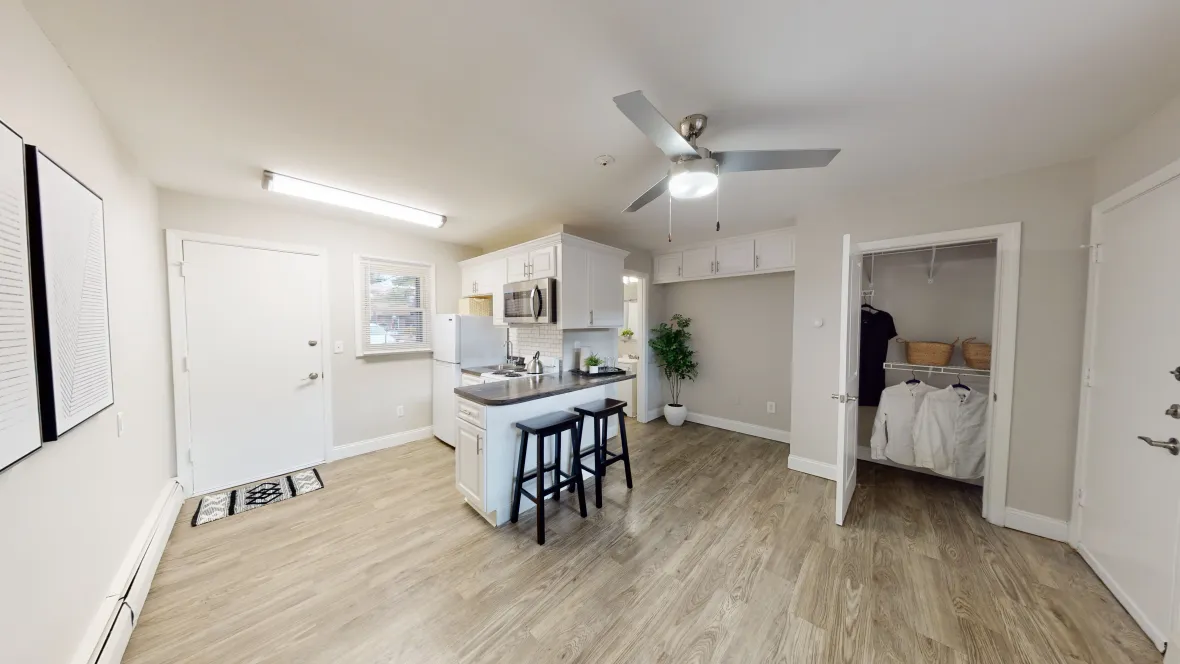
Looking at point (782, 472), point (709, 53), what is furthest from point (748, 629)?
point (709, 53)

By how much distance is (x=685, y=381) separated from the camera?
16.5 ft

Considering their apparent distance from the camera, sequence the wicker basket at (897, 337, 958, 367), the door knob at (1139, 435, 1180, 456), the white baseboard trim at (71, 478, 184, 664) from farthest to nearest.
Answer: the wicker basket at (897, 337, 958, 367) < the door knob at (1139, 435, 1180, 456) < the white baseboard trim at (71, 478, 184, 664)

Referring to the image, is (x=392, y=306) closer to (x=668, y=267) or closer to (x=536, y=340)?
(x=536, y=340)

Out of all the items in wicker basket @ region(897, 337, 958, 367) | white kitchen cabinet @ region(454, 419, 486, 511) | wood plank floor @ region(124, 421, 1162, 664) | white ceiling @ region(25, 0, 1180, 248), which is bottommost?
wood plank floor @ region(124, 421, 1162, 664)

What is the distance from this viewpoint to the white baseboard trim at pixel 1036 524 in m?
2.29

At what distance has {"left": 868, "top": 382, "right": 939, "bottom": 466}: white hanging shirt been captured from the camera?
3.10m

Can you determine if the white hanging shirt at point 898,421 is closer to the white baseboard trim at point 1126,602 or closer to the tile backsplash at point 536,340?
the white baseboard trim at point 1126,602

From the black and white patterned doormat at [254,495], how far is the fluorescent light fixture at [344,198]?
7.79 feet

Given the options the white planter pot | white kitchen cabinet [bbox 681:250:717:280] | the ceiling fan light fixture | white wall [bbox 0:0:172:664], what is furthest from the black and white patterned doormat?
white kitchen cabinet [bbox 681:250:717:280]

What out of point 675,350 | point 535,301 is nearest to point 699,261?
point 675,350

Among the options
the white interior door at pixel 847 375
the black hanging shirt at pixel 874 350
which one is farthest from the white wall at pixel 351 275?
the black hanging shirt at pixel 874 350

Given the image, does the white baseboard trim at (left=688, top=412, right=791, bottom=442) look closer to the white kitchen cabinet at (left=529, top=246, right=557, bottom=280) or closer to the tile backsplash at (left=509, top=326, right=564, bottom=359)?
the tile backsplash at (left=509, top=326, right=564, bottom=359)

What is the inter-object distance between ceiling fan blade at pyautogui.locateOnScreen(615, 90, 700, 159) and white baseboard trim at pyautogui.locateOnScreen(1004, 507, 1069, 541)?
3.30 metres

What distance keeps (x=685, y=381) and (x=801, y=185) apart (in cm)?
300
